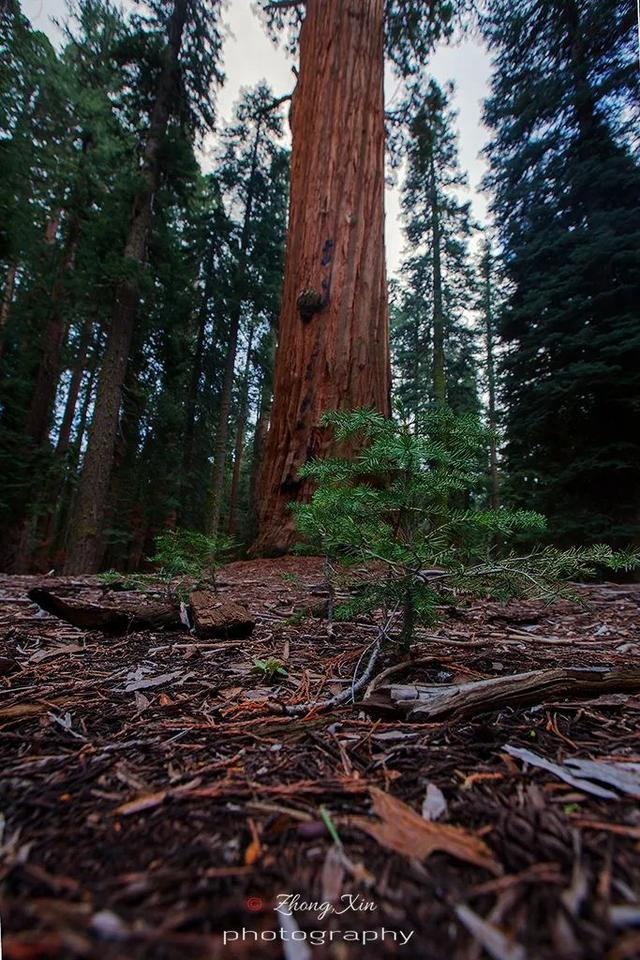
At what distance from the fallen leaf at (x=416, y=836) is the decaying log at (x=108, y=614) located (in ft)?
4.96

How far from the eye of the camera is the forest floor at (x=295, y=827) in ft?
1.44

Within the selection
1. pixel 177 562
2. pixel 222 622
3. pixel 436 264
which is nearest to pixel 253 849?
pixel 222 622

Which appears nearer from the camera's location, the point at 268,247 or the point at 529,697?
the point at 529,697

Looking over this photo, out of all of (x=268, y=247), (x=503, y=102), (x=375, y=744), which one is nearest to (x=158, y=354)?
(x=268, y=247)

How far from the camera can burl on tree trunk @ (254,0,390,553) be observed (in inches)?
155

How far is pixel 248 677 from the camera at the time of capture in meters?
1.35

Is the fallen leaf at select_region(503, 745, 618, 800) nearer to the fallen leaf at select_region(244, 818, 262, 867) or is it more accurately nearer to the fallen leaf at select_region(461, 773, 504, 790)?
the fallen leaf at select_region(461, 773, 504, 790)

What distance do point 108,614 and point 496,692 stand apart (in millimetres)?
1652

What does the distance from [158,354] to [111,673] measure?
10183mm

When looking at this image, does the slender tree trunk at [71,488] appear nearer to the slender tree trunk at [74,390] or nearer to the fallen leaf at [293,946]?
the slender tree trunk at [74,390]

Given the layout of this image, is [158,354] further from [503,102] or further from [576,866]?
[576,866]

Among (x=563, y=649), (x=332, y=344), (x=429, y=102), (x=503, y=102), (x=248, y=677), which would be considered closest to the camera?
(x=248, y=677)

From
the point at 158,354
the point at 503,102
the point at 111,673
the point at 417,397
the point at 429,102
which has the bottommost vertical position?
the point at 111,673

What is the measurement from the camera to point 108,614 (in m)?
1.85
